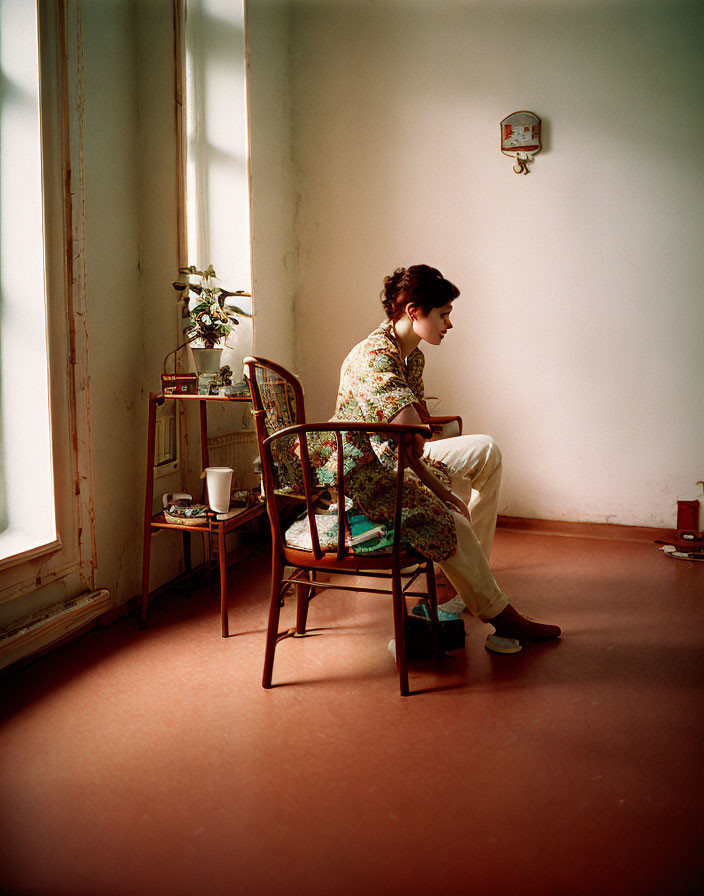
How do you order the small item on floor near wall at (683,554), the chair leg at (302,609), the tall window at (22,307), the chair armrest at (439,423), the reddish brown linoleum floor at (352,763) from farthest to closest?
the small item on floor near wall at (683,554)
the chair armrest at (439,423)
the chair leg at (302,609)
the tall window at (22,307)
the reddish brown linoleum floor at (352,763)

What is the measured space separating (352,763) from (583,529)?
242 cm

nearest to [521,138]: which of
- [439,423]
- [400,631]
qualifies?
[439,423]

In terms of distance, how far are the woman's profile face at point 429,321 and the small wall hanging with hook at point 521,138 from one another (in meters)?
1.78

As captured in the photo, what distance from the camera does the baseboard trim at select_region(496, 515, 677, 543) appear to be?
3.68 m

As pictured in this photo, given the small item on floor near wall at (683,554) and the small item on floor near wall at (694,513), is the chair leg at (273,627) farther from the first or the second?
the small item on floor near wall at (694,513)

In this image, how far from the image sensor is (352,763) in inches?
68.1

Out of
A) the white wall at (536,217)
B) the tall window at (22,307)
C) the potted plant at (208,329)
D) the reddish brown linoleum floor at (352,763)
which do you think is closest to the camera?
the reddish brown linoleum floor at (352,763)

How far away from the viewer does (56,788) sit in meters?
1.64

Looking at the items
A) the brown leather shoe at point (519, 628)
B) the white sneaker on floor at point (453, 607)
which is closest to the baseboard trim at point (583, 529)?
the white sneaker on floor at point (453, 607)

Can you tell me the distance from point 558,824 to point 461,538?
832 mm

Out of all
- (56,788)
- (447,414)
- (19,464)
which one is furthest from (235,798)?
(447,414)

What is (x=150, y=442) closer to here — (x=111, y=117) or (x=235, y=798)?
(x=111, y=117)

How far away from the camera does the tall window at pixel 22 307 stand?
2248 millimetres

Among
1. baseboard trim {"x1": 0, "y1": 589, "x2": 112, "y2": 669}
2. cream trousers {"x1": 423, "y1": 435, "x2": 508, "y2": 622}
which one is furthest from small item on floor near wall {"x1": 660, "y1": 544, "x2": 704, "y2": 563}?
baseboard trim {"x1": 0, "y1": 589, "x2": 112, "y2": 669}
